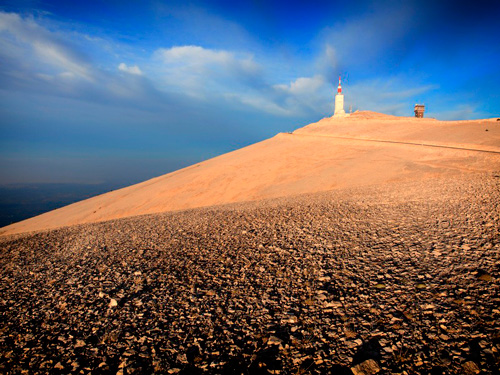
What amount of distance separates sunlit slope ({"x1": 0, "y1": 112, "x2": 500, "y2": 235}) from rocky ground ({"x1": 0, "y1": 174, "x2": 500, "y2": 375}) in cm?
1052

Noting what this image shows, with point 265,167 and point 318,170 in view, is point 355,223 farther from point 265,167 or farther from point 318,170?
point 265,167

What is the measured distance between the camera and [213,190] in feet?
76.7

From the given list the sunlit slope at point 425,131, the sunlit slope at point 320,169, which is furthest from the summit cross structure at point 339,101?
the sunlit slope at point 320,169

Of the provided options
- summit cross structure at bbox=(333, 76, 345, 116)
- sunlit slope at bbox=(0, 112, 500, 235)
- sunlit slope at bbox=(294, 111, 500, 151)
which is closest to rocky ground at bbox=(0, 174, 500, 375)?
sunlit slope at bbox=(0, 112, 500, 235)

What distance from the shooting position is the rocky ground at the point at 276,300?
2939mm

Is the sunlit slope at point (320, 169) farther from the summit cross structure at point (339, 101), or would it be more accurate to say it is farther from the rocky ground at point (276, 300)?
the summit cross structure at point (339, 101)

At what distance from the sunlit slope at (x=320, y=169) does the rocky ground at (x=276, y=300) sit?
10.5 metres

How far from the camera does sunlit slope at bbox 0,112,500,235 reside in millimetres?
17391

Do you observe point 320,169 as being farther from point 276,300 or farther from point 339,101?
point 339,101

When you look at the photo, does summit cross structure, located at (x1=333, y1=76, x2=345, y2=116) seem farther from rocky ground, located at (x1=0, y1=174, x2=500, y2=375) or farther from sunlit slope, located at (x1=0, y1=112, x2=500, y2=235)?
rocky ground, located at (x1=0, y1=174, x2=500, y2=375)

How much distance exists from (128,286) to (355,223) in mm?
6005

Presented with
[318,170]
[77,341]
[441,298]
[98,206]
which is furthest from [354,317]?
[98,206]

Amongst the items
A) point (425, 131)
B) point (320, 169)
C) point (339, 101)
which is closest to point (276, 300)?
point (320, 169)

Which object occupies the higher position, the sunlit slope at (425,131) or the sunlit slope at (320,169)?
the sunlit slope at (425,131)
